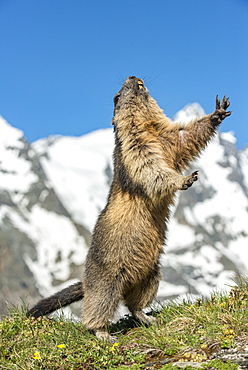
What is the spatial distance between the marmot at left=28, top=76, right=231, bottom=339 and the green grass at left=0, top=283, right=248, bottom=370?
1.68ft

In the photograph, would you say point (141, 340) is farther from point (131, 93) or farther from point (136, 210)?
point (131, 93)

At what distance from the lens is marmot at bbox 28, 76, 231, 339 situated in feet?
26.6

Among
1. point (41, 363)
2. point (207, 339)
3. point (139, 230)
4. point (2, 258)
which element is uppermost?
point (2, 258)

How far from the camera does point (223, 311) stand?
743cm

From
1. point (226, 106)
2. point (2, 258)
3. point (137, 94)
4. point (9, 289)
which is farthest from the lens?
point (2, 258)

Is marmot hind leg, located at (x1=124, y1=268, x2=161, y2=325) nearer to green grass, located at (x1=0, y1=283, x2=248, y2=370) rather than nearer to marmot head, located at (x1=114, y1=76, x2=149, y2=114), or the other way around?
green grass, located at (x1=0, y1=283, x2=248, y2=370)

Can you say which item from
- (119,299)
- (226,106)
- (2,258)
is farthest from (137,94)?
(2,258)

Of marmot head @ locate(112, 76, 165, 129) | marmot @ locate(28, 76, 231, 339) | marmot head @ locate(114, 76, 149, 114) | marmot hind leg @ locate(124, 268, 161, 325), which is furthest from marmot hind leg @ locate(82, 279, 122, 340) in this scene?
marmot head @ locate(114, 76, 149, 114)

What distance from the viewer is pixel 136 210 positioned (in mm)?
8258

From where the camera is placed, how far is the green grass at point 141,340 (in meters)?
6.23

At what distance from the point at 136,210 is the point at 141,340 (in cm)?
220

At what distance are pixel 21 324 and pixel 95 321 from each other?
1316mm

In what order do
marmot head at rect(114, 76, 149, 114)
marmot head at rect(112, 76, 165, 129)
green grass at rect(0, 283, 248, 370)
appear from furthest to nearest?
marmot head at rect(114, 76, 149, 114) → marmot head at rect(112, 76, 165, 129) → green grass at rect(0, 283, 248, 370)

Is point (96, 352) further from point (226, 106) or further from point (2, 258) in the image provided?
point (2, 258)
